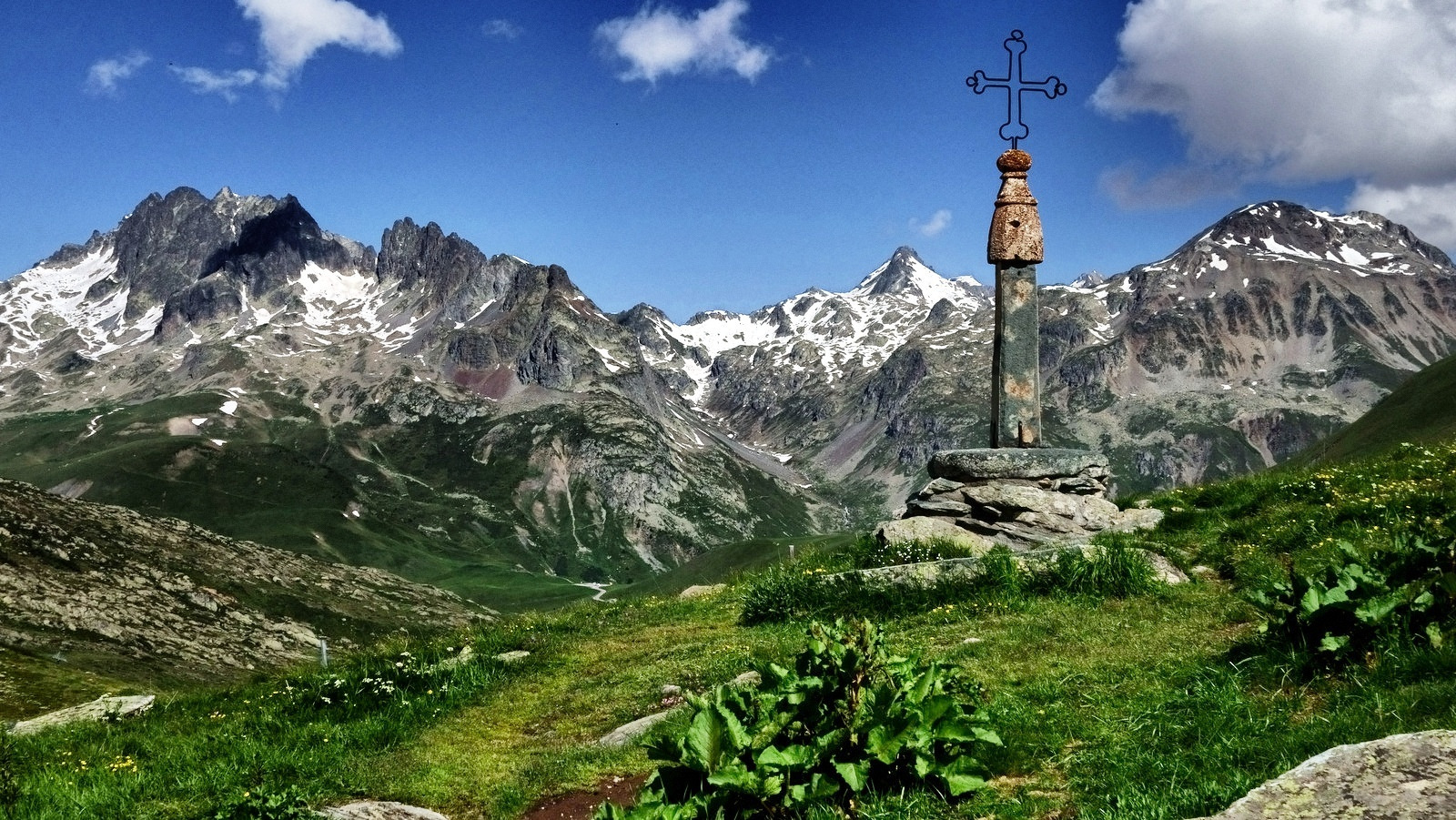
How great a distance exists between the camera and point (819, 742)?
380 inches

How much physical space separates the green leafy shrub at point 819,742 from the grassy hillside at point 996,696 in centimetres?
36

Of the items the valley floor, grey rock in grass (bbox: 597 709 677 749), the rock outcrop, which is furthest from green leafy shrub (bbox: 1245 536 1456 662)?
the rock outcrop

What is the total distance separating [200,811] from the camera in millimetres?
11414

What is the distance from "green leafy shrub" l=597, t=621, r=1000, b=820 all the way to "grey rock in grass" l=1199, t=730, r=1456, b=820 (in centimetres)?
299

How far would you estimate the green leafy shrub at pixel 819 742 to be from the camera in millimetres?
9102

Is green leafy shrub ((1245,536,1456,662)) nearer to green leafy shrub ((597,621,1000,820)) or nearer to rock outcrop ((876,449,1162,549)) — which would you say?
green leafy shrub ((597,621,1000,820))

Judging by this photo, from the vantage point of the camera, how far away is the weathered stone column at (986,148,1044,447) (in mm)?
31609

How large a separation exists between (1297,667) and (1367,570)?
5.53 feet

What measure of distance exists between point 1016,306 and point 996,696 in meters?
21.1

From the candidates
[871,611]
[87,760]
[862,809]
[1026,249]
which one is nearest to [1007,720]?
[862,809]

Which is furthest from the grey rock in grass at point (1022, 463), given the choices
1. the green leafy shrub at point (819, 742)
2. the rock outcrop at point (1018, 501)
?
the green leafy shrub at point (819, 742)

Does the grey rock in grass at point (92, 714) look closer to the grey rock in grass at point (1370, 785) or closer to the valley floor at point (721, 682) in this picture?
the valley floor at point (721, 682)

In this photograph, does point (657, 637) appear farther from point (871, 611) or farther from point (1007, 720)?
point (1007, 720)

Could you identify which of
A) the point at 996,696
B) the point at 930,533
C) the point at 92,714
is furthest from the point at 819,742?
the point at 930,533
